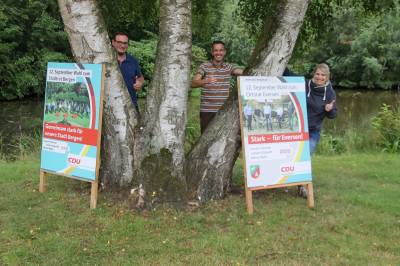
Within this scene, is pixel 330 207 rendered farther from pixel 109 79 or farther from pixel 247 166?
pixel 109 79

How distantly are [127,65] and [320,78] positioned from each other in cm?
255

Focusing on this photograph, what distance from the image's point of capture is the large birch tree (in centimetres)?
565

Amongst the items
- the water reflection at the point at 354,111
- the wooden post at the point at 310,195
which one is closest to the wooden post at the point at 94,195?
the wooden post at the point at 310,195

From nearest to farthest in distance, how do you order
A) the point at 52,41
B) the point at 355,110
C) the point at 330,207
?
the point at 330,207, the point at 355,110, the point at 52,41

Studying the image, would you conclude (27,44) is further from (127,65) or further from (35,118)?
(127,65)

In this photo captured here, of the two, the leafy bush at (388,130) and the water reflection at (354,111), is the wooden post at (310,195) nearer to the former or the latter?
the leafy bush at (388,130)

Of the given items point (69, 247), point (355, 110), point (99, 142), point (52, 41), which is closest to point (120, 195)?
point (99, 142)

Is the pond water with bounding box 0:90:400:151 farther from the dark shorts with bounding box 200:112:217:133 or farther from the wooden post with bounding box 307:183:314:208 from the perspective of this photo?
the wooden post with bounding box 307:183:314:208

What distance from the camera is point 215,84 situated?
22.0 feet

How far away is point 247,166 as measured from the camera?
225 inches

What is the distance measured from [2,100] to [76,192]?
22.5 metres

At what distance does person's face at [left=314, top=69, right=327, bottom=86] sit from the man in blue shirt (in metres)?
2.31

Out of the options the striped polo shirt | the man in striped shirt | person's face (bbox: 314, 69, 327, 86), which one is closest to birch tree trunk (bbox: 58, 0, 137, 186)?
the man in striped shirt

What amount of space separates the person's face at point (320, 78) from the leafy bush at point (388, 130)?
521 cm
